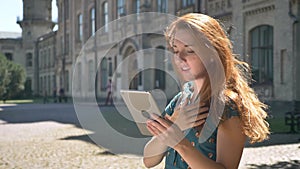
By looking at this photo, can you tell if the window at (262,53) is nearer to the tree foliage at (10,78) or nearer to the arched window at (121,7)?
the arched window at (121,7)

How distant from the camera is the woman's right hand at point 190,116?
1.63m

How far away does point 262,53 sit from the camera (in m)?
19.2

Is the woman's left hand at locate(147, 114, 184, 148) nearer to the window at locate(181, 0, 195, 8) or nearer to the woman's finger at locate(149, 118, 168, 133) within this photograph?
the woman's finger at locate(149, 118, 168, 133)

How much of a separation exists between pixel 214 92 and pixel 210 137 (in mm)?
189

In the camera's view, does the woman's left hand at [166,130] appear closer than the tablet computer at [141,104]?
Yes

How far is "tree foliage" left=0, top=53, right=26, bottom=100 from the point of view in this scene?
43.7m

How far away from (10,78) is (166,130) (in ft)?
160

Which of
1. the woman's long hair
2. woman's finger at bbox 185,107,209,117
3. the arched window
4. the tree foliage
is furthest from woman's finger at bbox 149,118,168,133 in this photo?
the tree foliage

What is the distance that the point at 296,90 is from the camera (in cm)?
1695

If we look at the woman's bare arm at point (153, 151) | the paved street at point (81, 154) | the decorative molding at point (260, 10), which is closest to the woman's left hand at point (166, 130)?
the woman's bare arm at point (153, 151)

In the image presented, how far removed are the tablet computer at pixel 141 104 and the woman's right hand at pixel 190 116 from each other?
18 centimetres

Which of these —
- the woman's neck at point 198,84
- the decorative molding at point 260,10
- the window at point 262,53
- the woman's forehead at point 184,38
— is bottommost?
the woman's neck at point 198,84

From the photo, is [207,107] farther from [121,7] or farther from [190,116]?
[121,7]

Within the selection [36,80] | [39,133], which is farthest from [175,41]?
[36,80]
